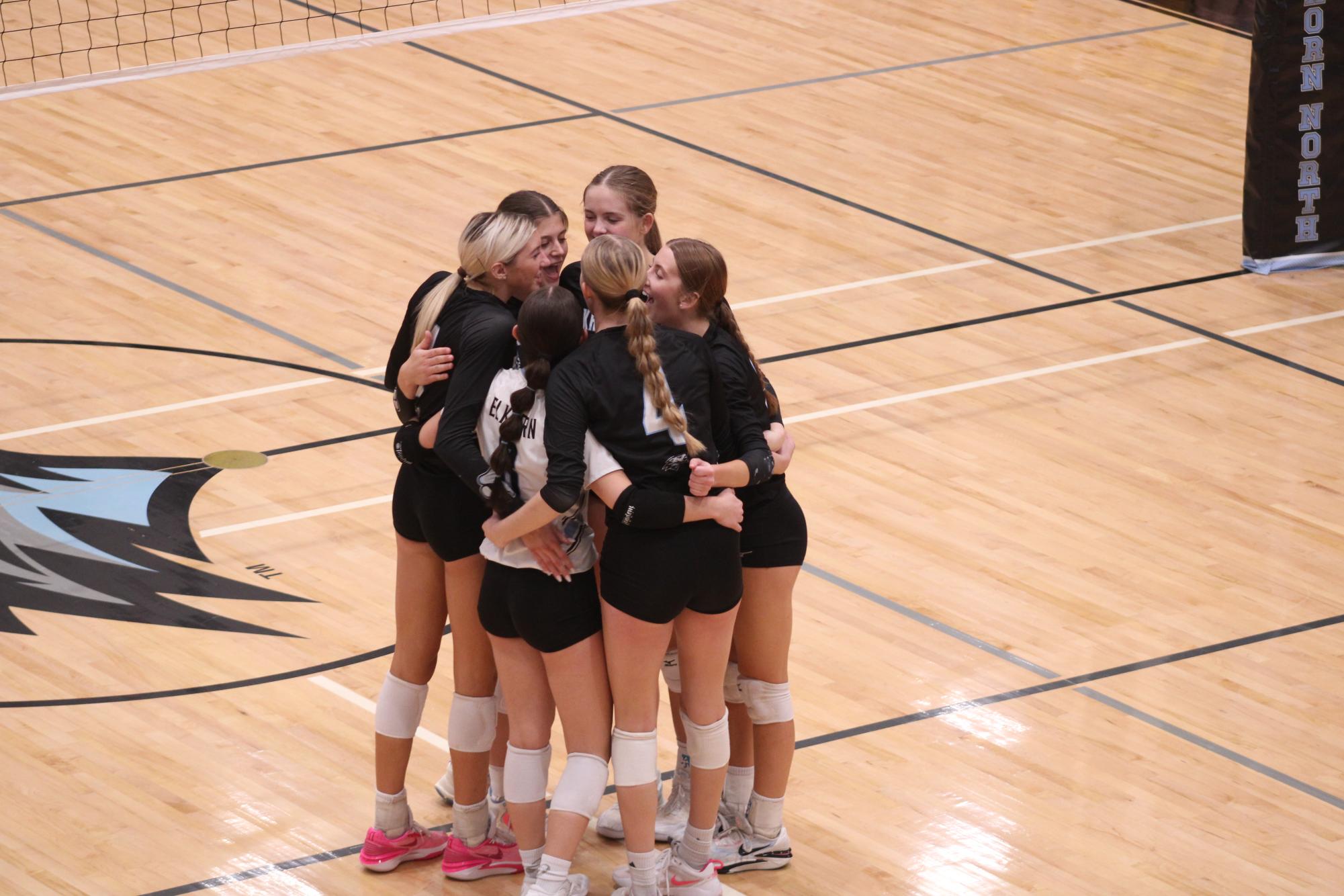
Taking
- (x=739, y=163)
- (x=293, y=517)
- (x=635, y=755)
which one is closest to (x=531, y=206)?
(x=635, y=755)

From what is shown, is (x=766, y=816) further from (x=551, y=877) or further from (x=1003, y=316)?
(x=1003, y=316)

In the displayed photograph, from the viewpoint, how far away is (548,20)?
15945mm

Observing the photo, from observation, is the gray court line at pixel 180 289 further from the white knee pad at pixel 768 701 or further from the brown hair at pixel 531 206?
the white knee pad at pixel 768 701

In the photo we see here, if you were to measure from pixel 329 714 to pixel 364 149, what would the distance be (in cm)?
673

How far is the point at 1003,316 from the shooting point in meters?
10.4

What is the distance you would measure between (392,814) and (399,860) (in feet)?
0.48

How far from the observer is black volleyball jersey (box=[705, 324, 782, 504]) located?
4934 millimetres

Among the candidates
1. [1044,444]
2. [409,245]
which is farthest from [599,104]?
[1044,444]

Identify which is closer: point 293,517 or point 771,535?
point 771,535

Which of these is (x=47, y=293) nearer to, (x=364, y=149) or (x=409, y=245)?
(x=409, y=245)

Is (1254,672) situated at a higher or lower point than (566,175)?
lower

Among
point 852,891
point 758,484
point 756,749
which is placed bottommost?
point 852,891

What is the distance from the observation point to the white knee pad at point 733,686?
5.43 meters

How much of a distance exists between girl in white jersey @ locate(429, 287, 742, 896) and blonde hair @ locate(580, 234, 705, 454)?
0.32ft
